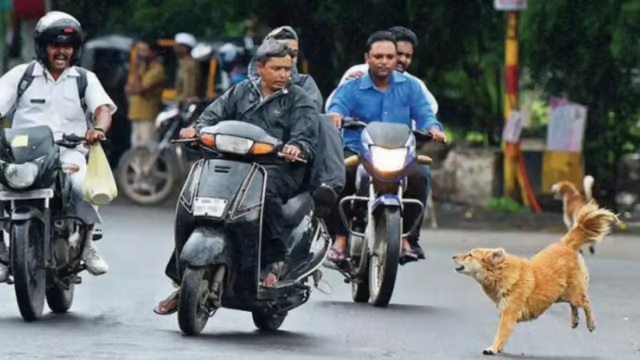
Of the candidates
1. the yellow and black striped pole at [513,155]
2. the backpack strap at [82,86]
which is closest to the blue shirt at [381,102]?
the backpack strap at [82,86]

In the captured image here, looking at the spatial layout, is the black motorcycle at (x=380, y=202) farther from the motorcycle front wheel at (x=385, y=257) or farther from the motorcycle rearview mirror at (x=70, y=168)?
the motorcycle rearview mirror at (x=70, y=168)

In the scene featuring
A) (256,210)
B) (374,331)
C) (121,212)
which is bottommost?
(121,212)

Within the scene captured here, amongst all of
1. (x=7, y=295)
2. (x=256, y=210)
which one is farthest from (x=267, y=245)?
(x=7, y=295)

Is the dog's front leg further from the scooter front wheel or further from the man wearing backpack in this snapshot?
the man wearing backpack

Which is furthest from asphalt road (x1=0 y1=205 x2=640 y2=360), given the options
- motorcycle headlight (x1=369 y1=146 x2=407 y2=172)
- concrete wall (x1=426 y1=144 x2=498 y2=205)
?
concrete wall (x1=426 y1=144 x2=498 y2=205)

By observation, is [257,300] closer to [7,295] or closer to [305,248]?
[305,248]

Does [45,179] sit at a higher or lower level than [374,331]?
higher

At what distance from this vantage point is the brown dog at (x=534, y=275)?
10.3m

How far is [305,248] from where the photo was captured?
11.0 meters

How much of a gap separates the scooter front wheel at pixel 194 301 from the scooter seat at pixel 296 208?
0.66m

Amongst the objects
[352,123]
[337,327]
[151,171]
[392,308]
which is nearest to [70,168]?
[337,327]

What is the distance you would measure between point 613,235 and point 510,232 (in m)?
1.09

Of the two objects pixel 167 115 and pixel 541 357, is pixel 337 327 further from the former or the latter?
pixel 167 115

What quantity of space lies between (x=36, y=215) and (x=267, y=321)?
148 centimetres
